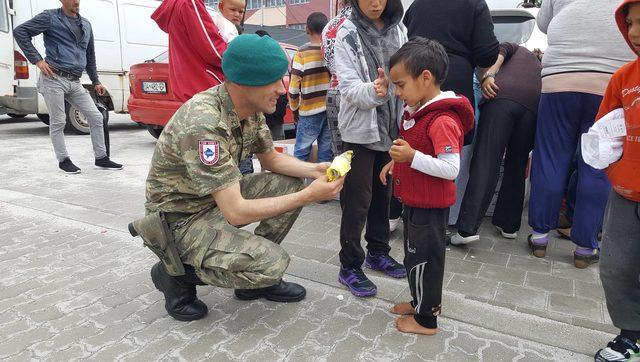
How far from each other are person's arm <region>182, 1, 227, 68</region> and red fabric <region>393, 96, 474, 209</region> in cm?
146

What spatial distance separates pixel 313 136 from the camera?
14.2 ft

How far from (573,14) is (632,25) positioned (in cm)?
129

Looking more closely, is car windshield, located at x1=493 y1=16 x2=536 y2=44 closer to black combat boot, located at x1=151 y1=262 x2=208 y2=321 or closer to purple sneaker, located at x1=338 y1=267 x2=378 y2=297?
purple sneaker, located at x1=338 y1=267 x2=378 y2=297

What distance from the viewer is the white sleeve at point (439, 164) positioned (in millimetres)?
1968

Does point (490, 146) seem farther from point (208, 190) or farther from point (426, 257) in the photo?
point (208, 190)

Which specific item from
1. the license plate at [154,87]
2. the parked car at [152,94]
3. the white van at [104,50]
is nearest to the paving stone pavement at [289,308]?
the parked car at [152,94]

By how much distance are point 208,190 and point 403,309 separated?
47.7 inches

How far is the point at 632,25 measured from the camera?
1.75m

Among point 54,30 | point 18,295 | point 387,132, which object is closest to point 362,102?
point 387,132

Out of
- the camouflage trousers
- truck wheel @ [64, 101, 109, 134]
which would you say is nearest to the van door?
truck wheel @ [64, 101, 109, 134]

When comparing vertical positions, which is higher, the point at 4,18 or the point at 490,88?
the point at 4,18

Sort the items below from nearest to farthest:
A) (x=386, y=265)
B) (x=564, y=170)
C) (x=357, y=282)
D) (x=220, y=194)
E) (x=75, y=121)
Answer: (x=220, y=194), (x=357, y=282), (x=386, y=265), (x=564, y=170), (x=75, y=121)

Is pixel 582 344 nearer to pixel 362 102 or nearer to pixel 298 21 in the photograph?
pixel 362 102

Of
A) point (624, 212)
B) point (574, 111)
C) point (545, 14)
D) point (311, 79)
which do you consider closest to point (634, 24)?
point (624, 212)
